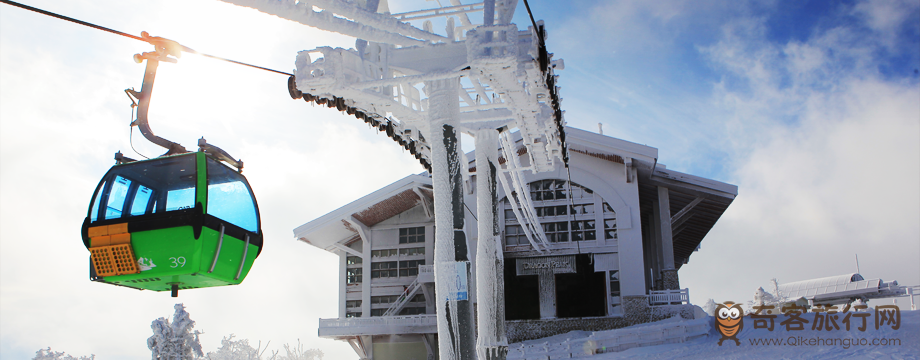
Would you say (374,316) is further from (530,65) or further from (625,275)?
(530,65)

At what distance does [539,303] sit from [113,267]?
17.9 metres

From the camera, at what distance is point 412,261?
24.5 metres

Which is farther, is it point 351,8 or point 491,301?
point 491,301

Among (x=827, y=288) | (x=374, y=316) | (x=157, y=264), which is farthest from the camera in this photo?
(x=827, y=288)

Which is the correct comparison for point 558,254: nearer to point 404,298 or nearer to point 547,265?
point 547,265

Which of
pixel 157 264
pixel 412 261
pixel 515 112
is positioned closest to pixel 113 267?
pixel 157 264

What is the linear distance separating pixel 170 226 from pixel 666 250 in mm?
18853

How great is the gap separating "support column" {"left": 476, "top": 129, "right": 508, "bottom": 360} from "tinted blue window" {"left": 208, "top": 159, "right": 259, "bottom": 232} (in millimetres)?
5470

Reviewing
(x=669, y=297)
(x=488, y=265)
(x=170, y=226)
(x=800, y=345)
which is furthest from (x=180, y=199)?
(x=669, y=297)

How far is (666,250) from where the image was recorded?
21844mm

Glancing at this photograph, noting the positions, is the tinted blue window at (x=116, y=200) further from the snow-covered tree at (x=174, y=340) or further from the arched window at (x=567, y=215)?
the arched window at (x=567, y=215)

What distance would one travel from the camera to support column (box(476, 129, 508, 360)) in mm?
11086

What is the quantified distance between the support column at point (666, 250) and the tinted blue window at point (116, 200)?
1849cm

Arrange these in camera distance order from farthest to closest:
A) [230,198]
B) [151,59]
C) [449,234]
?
[449,234]
[230,198]
[151,59]
